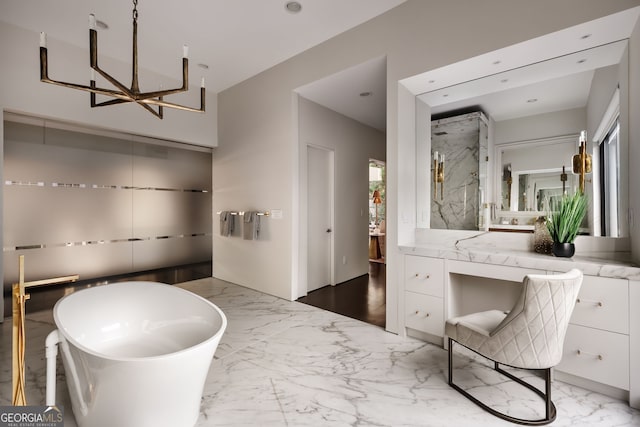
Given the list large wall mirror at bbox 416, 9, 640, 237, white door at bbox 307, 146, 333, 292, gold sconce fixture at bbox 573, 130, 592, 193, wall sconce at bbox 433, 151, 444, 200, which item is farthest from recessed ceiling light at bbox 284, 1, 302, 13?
gold sconce fixture at bbox 573, 130, 592, 193

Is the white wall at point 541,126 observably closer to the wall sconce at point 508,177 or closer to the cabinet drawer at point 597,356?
the wall sconce at point 508,177

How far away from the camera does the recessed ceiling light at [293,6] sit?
2680 mm

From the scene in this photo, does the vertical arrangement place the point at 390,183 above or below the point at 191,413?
above

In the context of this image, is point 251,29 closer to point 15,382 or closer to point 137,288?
point 137,288

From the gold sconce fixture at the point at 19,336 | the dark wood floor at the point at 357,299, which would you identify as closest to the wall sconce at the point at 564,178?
the dark wood floor at the point at 357,299

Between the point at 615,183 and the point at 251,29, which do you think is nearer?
the point at 615,183

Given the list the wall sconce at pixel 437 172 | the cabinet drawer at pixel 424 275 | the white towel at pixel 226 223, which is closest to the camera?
the cabinet drawer at pixel 424 275

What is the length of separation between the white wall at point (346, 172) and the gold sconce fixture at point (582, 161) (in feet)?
8.96

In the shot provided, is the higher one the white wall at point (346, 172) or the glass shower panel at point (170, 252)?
the white wall at point (346, 172)

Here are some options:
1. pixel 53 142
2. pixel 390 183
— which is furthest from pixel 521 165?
pixel 53 142

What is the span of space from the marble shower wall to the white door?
1.74 m

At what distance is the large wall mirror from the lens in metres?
2.12

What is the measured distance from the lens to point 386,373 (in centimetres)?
211

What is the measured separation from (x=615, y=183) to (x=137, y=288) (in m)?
3.66
